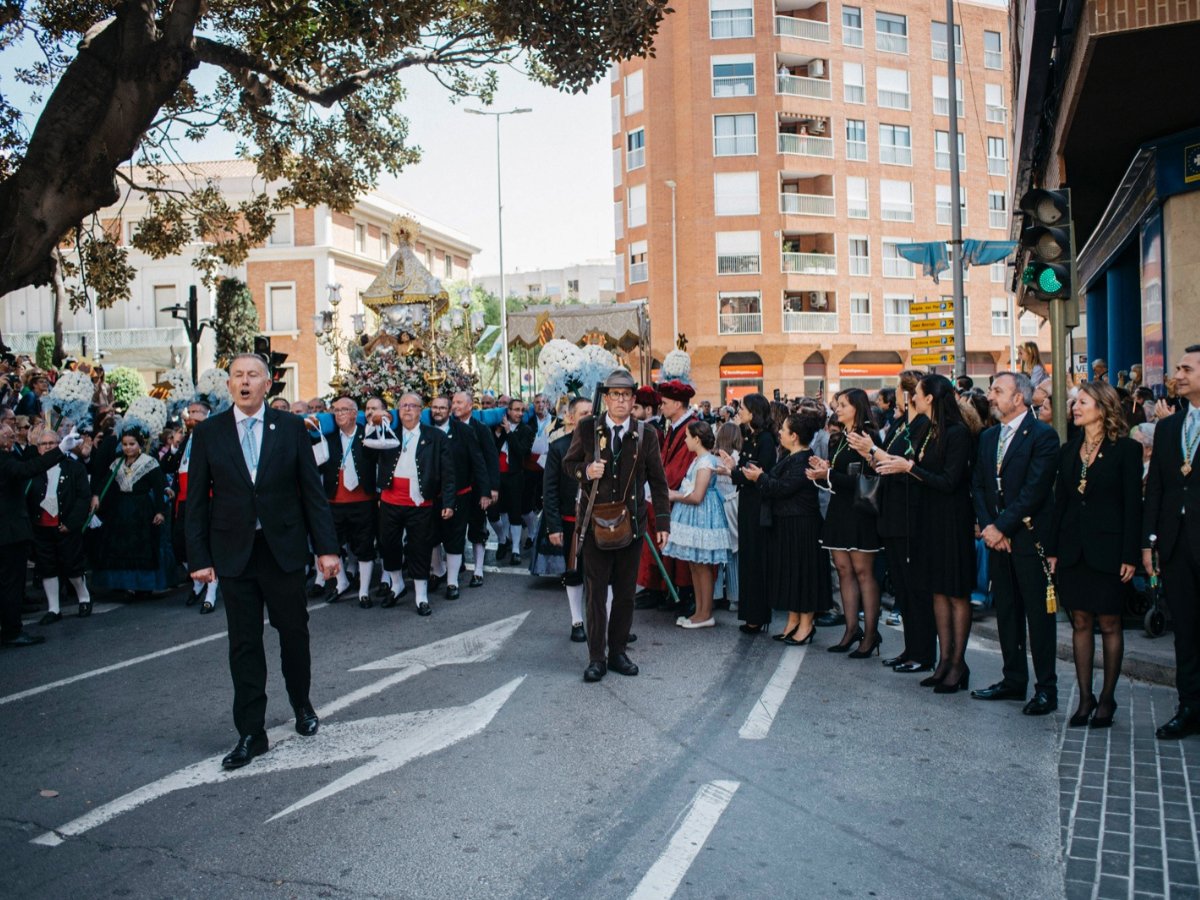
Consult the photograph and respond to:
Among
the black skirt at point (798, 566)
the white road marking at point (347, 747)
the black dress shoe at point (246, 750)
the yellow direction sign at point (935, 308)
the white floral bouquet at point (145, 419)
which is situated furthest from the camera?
the yellow direction sign at point (935, 308)

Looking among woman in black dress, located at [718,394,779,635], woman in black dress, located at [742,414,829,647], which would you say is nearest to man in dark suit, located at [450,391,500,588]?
woman in black dress, located at [718,394,779,635]

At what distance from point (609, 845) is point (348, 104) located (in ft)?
40.1

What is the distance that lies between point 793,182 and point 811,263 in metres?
4.00

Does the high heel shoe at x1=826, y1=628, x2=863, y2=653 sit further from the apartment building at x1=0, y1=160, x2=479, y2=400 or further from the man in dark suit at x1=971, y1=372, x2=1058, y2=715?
the apartment building at x1=0, y1=160, x2=479, y2=400

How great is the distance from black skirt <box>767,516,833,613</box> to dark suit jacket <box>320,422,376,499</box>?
475cm

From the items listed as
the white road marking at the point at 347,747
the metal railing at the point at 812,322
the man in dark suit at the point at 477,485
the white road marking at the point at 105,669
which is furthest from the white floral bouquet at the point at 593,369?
the metal railing at the point at 812,322

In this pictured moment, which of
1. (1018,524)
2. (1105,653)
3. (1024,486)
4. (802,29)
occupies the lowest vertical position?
(1105,653)

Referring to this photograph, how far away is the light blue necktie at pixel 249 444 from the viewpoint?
19.1 feet

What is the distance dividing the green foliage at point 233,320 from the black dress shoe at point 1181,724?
40.4 metres

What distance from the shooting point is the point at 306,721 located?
6.02 m

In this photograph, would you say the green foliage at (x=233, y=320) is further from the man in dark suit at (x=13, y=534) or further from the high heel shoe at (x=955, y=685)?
the high heel shoe at (x=955, y=685)

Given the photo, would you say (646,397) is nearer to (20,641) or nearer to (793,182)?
(20,641)

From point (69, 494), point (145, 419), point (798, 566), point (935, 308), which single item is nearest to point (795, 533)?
point (798, 566)

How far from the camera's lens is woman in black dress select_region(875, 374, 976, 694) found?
22.4 feet
